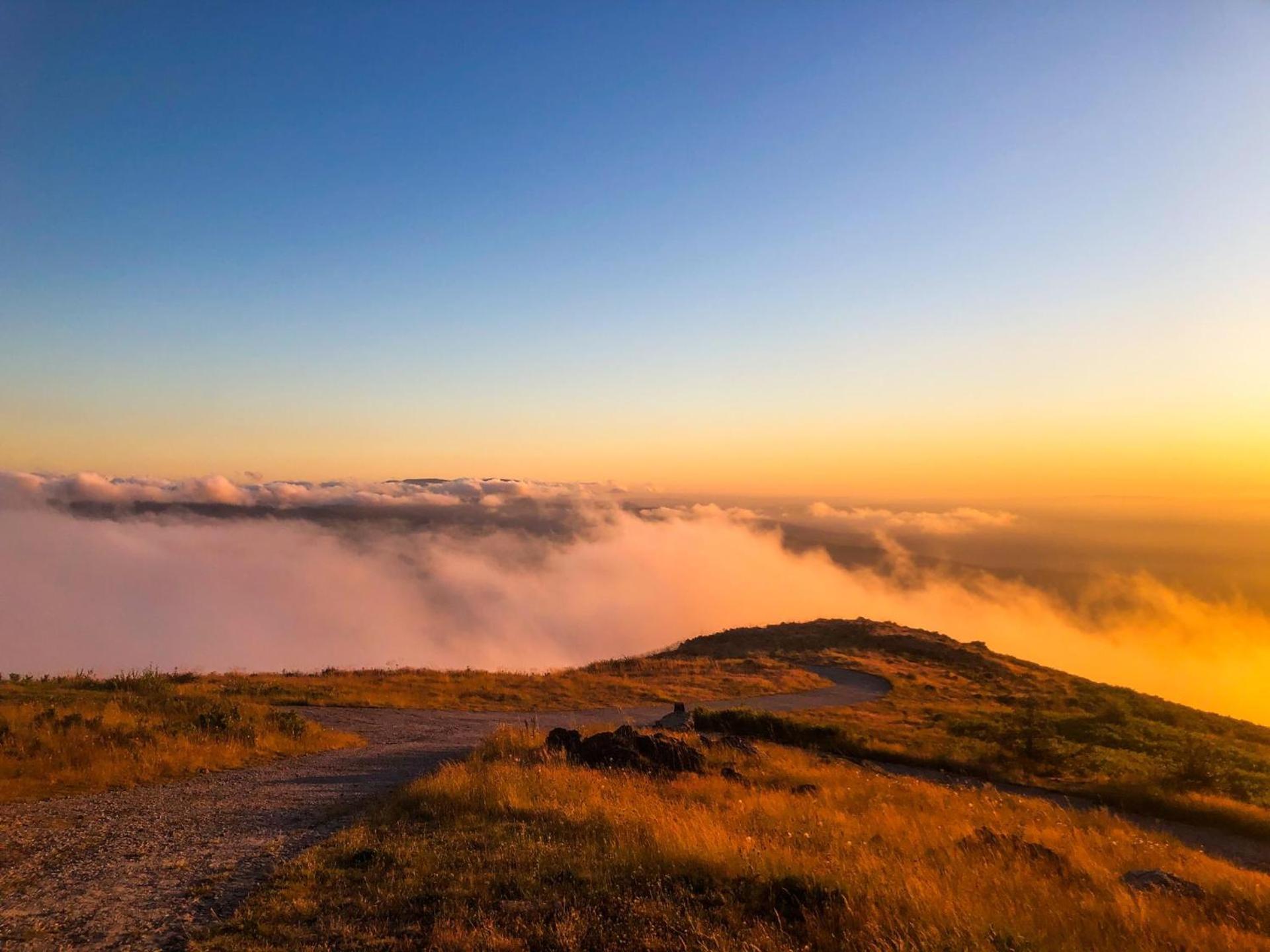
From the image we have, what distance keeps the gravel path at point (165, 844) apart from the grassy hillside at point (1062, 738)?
46.4 ft

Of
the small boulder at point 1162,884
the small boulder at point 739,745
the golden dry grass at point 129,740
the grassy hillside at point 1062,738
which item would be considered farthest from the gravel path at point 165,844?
the grassy hillside at point 1062,738

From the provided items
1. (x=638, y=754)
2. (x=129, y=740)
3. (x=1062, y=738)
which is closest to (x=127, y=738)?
(x=129, y=740)

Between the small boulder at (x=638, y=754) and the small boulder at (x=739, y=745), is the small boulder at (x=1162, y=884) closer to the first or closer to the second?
the small boulder at (x=638, y=754)

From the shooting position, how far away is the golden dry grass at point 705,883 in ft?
19.1

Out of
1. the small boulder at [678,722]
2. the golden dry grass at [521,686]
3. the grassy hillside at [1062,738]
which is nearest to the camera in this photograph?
the grassy hillside at [1062,738]

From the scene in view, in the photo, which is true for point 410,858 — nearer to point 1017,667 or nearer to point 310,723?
point 310,723

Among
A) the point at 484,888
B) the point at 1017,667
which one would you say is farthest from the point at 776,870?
the point at 1017,667

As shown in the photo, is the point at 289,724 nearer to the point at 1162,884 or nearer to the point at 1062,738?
the point at 1162,884

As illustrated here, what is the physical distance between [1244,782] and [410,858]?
23.0m

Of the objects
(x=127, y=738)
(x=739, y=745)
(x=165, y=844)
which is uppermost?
(x=165, y=844)

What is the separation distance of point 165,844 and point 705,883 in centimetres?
741

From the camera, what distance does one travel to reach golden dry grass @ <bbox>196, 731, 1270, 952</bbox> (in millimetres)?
5824

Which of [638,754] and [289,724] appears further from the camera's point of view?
[289,724]

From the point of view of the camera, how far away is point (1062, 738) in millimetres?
24172
